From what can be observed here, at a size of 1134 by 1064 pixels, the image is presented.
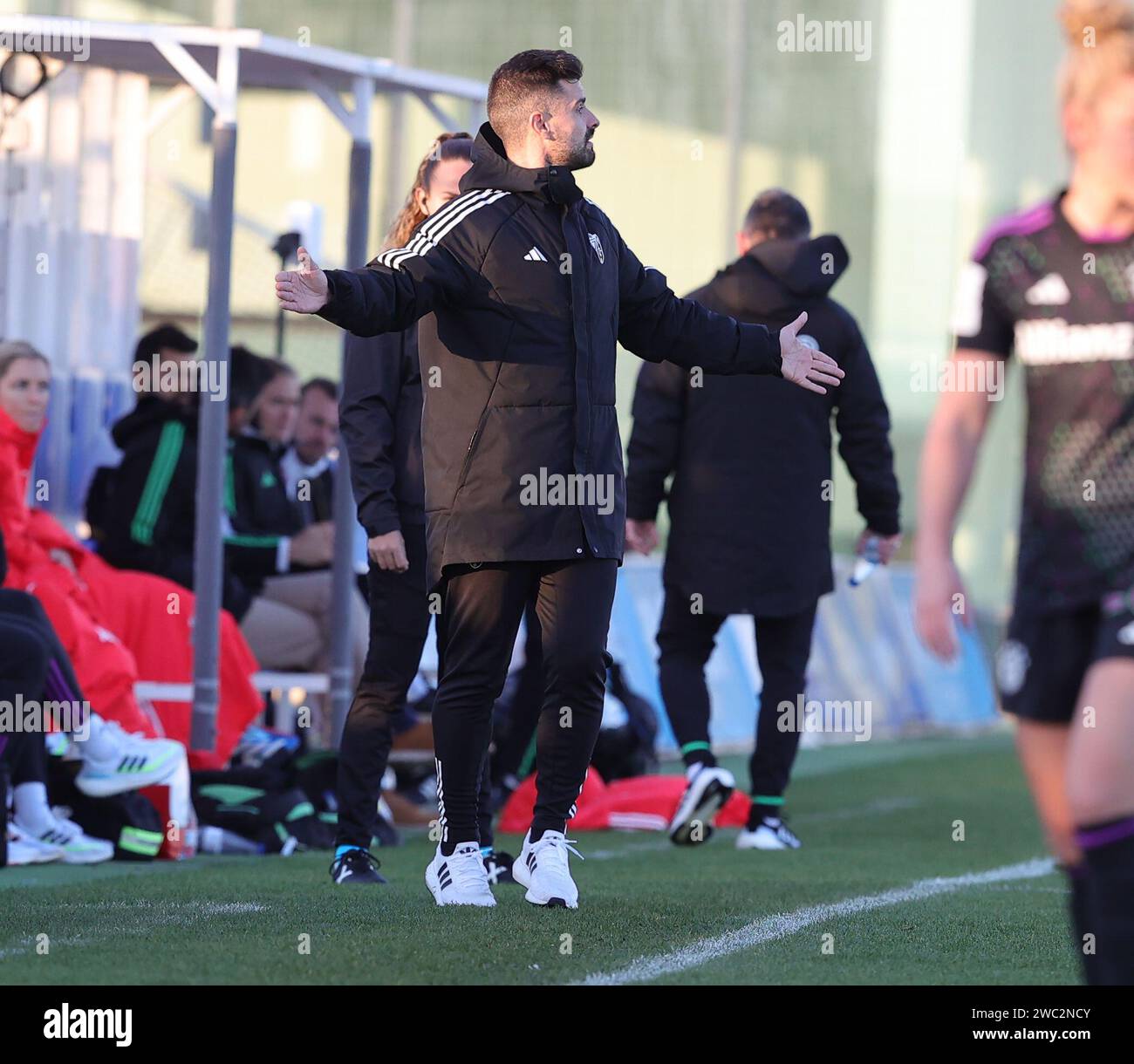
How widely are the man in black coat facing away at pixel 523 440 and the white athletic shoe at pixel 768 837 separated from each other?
296 cm

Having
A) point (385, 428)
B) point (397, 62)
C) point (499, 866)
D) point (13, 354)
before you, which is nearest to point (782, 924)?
point (499, 866)

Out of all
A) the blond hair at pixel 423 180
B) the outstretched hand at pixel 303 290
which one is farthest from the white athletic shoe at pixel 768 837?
the outstretched hand at pixel 303 290

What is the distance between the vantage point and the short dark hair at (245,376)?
10.8m

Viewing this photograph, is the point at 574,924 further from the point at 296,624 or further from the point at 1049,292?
the point at 296,624

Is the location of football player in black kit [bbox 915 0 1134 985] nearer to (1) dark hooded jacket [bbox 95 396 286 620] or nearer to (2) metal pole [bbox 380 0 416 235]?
(1) dark hooded jacket [bbox 95 396 286 620]

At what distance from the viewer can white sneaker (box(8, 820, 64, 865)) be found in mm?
7816

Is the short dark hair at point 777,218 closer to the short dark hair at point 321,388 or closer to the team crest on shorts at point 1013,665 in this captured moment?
the short dark hair at point 321,388

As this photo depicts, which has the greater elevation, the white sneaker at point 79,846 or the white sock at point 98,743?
the white sock at point 98,743

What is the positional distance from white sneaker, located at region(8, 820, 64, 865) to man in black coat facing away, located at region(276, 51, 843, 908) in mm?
2251

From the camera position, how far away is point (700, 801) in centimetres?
893

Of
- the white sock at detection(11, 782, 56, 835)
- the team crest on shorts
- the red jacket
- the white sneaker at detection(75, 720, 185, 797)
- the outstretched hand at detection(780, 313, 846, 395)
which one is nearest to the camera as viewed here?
the team crest on shorts

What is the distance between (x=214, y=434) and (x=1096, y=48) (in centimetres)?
615

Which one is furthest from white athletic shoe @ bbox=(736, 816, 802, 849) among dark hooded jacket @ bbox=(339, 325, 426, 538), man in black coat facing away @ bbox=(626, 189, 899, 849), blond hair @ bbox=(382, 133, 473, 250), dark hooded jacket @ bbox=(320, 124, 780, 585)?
dark hooded jacket @ bbox=(320, 124, 780, 585)
